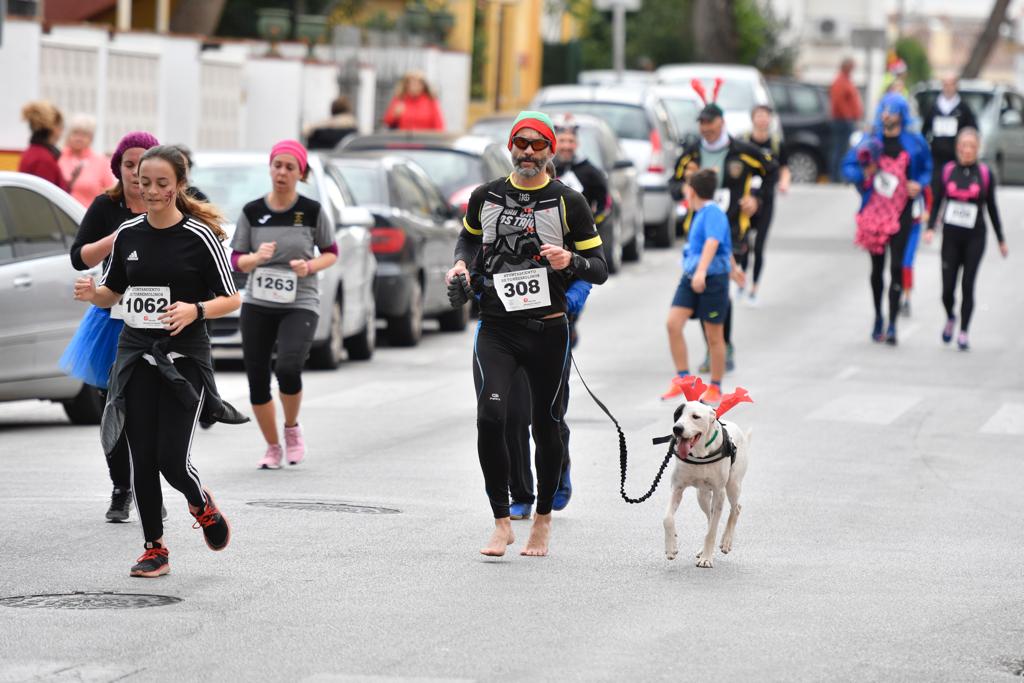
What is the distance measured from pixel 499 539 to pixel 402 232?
1038 cm

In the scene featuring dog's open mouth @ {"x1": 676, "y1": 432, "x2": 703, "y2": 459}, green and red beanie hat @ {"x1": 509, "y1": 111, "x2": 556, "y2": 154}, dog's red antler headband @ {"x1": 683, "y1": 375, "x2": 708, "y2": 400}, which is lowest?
dog's open mouth @ {"x1": 676, "y1": 432, "x2": 703, "y2": 459}

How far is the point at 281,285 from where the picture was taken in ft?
39.5

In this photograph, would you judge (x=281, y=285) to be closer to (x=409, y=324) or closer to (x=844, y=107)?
(x=409, y=324)

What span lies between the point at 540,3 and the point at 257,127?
1967cm

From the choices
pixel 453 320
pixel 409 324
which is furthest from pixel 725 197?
pixel 453 320

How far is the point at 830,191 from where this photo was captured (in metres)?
39.9

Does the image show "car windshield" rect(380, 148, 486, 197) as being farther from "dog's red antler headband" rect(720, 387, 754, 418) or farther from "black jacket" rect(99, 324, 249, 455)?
"black jacket" rect(99, 324, 249, 455)

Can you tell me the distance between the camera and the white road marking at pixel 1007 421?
1487 cm

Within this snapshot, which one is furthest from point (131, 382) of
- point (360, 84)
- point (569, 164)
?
point (360, 84)

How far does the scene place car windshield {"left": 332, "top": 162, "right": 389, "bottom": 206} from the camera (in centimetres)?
1953

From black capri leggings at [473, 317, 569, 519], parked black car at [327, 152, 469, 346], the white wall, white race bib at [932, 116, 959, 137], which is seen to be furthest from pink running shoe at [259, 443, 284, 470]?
white race bib at [932, 116, 959, 137]

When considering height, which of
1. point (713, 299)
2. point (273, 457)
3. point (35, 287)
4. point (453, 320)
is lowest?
point (453, 320)

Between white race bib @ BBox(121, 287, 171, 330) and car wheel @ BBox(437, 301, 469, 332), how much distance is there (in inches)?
511

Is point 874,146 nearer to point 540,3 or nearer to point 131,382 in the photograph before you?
point 131,382
